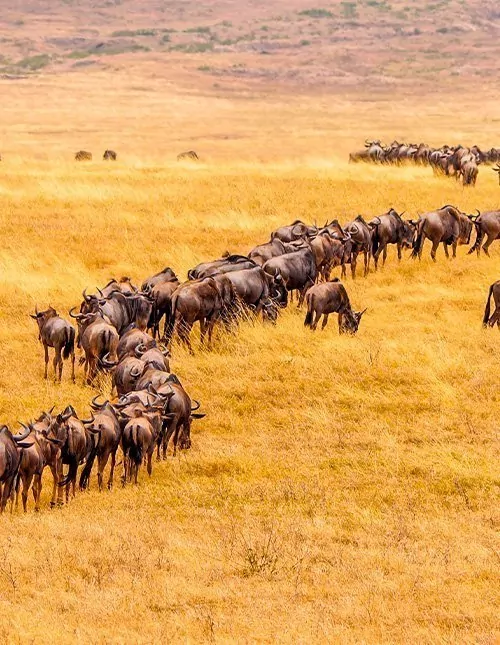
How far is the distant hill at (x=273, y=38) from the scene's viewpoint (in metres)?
118

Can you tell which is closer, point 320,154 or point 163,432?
point 163,432

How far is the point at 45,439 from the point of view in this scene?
11.7 m

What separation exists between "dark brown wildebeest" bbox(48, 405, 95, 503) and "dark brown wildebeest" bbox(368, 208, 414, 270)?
12.2m

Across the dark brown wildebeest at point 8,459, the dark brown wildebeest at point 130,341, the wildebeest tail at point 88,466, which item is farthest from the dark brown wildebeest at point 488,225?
the dark brown wildebeest at point 8,459

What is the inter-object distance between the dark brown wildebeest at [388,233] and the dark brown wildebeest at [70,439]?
1222 cm

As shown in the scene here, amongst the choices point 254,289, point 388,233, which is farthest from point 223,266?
point 388,233

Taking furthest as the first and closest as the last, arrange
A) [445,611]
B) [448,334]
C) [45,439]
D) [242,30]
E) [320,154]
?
1. [242,30]
2. [320,154]
3. [448,334]
4. [45,439]
5. [445,611]

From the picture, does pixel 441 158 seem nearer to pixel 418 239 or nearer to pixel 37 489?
pixel 418 239

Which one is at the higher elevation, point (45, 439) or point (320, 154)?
point (45, 439)

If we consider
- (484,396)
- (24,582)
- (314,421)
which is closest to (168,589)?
(24,582)

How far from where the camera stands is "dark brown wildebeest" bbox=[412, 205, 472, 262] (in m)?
23.3

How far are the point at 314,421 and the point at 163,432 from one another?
211cm

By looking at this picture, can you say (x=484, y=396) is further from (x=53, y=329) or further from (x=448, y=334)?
(x=53, y=329)

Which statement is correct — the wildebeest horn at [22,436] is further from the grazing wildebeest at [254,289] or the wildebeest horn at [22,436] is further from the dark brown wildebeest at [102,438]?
the grazing wildebeest at [254,289]
